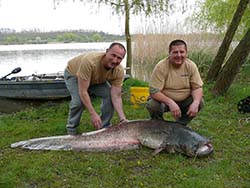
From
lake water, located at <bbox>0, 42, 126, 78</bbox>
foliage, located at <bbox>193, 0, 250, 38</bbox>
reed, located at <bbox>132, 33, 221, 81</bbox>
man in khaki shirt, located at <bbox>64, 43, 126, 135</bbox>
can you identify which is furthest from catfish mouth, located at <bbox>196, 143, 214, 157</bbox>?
foliage, located at <bbox>193, 0, 250, 38</bbox>

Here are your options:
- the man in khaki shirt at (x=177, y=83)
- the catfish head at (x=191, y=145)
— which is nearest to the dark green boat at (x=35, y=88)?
the man in khaki shirt at (x=177, y=83)

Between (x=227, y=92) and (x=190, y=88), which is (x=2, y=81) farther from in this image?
(x=190, y=88)

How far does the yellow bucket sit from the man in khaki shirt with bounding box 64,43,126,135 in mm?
1623

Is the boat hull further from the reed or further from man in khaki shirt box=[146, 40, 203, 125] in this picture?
man in khaki shirt box=[146, 40, 203, 125]

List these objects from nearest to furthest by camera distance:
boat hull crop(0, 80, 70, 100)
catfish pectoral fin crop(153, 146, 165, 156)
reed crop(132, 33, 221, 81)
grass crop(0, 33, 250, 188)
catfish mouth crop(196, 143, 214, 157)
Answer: grass crop(0, 33, 250, 188) < catfish mouth crop(196, 143, 214, 157) < catfish pectoral fin crop(153, 146, 165, 156) < boat hull crop(0, 80, 70, 100) < reed crop(132, 33, 221, 81)

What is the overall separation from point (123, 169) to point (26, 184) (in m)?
0.94

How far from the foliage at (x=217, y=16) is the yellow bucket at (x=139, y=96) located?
7.27 metres

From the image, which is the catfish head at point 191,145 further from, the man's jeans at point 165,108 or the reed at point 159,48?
the reed at point 159,48

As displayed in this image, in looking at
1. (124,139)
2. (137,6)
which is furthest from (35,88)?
(124,139)

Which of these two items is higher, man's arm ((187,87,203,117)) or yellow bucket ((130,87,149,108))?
man's arm ((187,87,203,117))

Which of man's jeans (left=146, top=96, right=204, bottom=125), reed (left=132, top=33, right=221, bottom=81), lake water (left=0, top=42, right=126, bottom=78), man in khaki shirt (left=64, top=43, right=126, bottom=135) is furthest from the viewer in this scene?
lake water (left=0, top=42, right=126, bottom=78)

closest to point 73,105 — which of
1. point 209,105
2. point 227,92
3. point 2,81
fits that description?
point 209,105

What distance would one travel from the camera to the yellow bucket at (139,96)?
642 centimetres

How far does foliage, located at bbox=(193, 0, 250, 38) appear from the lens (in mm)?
12573
